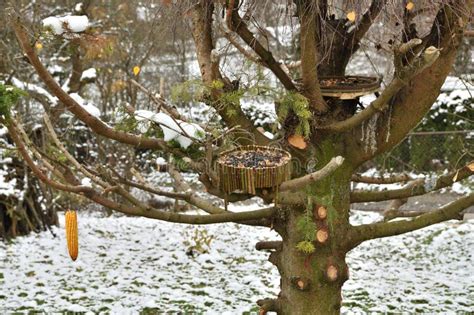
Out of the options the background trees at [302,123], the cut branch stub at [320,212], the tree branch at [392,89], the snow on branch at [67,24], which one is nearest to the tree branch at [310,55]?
the background trees at [302,123]

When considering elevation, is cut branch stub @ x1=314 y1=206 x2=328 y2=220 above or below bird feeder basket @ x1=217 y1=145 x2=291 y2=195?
below

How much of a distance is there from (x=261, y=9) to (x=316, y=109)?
63 cm

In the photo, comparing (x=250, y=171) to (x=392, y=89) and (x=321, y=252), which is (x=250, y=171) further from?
(x=321, y=252)

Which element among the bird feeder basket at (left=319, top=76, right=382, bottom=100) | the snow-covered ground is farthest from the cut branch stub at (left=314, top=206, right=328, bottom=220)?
the snow-covered ground

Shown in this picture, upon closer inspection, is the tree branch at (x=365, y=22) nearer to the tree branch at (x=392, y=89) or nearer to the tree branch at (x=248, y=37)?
the tree branch at (x=392, y=89)

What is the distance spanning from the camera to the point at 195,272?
638 centimetres

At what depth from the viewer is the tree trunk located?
3.28m

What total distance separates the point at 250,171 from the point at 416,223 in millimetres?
1163

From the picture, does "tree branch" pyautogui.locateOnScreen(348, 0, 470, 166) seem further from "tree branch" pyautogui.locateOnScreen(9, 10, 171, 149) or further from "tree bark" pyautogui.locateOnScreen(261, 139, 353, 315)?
"tree branch" pyautogui.locateOnScreen(9, 10, 171, 149)

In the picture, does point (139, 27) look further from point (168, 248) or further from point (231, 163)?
point (231, 163)

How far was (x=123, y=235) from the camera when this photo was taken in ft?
24.9

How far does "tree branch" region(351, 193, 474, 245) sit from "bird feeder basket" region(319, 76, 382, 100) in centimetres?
71

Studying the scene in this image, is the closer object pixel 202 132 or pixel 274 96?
pixel 202 132

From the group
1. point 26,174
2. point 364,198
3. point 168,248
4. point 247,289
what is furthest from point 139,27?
point 364,198
